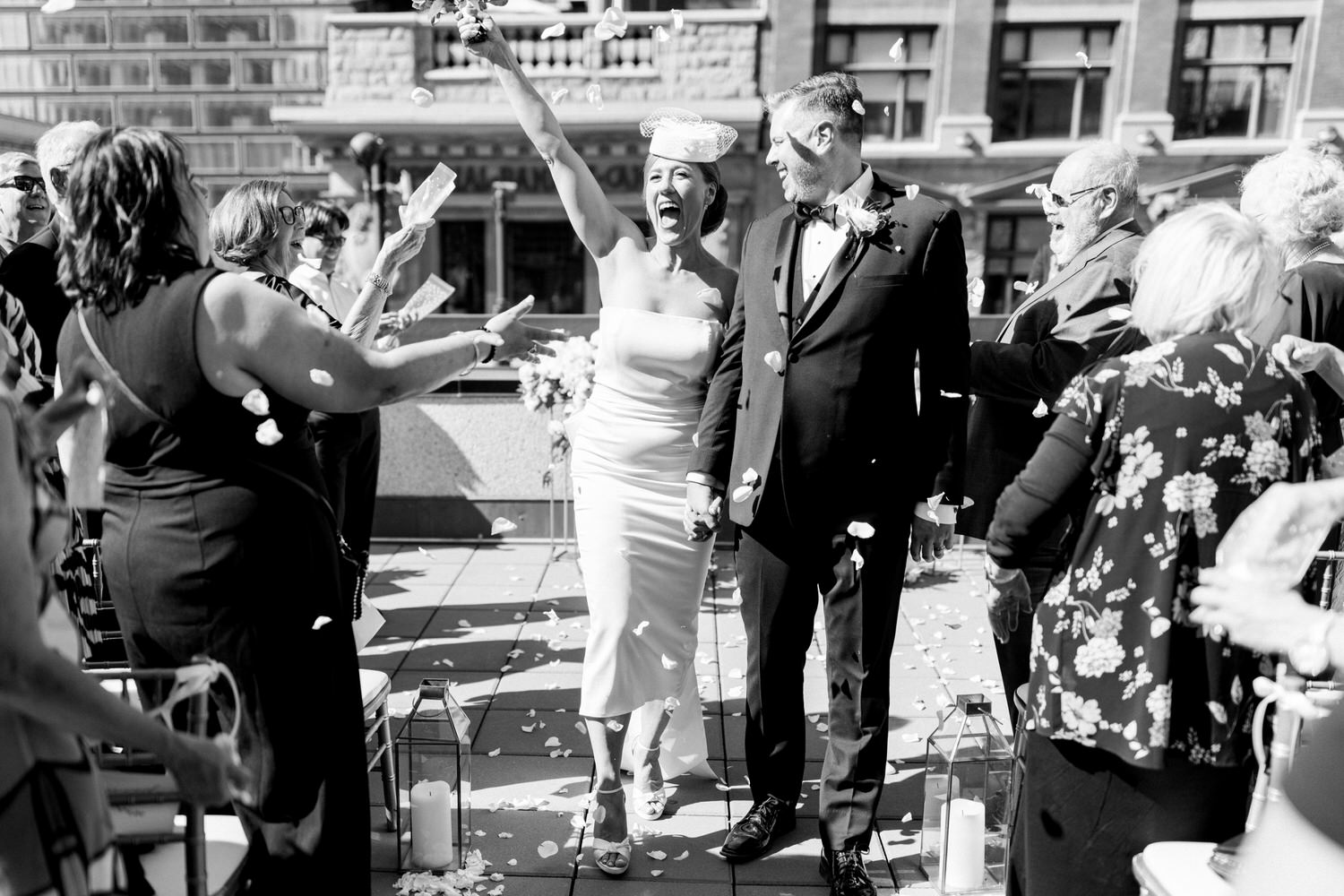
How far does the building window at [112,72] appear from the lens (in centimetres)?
3550

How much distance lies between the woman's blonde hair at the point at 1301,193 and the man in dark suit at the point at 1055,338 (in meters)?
0.54

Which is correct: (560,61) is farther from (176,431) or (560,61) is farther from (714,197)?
(176,431)

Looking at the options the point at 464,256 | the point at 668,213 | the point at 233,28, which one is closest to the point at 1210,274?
the point at 668,213

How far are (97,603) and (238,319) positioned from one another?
162cm

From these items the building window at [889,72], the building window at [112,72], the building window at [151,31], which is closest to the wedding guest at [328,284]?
the building window at [889,72]

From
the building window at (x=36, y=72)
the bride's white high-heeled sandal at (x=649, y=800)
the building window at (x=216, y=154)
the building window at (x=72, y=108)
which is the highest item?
the building window at (x=36, y=72)

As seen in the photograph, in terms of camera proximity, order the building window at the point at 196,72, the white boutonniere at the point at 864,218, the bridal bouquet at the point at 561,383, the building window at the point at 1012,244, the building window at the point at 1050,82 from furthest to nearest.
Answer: the building window at the point at 196,72, the building window at the point at 1050,82, the building window at the point at 1012,244, the bridal bouquet at the point at 561,383, the white boutonniere at the point at 864,218

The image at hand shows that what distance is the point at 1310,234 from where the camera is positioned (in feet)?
10.9

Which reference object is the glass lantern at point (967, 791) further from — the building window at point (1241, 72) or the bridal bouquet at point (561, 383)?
the building window at point (1241, 72)

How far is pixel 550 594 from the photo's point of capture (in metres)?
5.58

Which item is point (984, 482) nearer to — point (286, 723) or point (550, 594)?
point (286, 723)

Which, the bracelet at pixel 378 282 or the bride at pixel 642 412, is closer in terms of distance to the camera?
the bracelet at pixel 378 282

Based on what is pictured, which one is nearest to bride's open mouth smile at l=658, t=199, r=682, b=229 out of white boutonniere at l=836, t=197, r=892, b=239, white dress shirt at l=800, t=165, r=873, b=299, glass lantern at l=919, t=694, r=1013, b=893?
white dress shirt at l=800, t=165, r=873, b=299

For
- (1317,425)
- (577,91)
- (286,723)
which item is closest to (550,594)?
(286,723)
